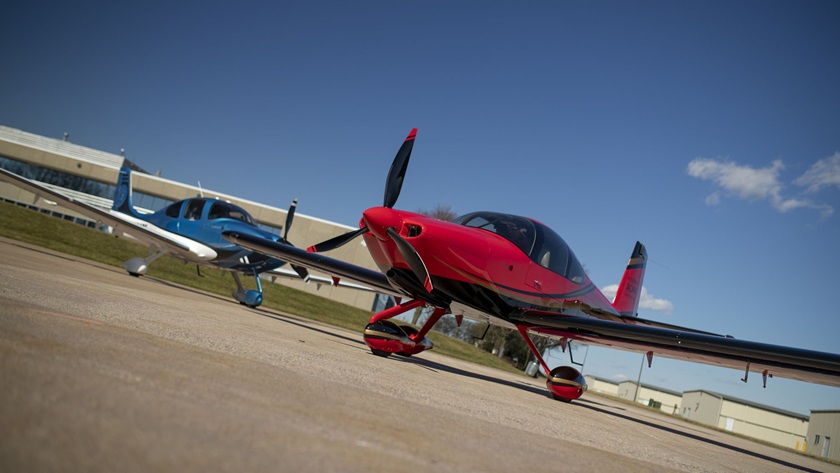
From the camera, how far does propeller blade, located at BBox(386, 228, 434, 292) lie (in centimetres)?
736

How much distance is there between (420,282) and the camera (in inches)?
309

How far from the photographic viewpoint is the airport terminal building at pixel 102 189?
43.7 m

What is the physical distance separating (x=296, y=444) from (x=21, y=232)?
2882cm

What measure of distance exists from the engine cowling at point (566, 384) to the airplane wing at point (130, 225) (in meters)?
11.5

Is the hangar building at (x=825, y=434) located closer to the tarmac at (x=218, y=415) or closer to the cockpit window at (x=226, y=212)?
the cockpit window at (x=226, y=212)

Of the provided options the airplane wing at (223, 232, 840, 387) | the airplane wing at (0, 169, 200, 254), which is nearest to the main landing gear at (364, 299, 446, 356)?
the airplane wing at (223, 232, 840, 387)

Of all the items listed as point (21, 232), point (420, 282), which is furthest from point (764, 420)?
point (21, 232)

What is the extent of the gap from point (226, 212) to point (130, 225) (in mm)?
3098

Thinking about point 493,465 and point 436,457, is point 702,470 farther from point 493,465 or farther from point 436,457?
point 436,457

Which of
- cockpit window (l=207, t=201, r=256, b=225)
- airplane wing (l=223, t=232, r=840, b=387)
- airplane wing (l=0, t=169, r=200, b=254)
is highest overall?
cockpit window (l=207, t=201, r=256, b=225)

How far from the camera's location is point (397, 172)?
8.41 m

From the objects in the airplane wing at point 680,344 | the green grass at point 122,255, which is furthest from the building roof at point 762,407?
the airplane wing at point 680,344

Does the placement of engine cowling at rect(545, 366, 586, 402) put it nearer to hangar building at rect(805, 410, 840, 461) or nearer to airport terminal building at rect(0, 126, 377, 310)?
airport terminal building at rect(0, 126, 377, 310)

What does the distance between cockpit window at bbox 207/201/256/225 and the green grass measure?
591 centimetres
